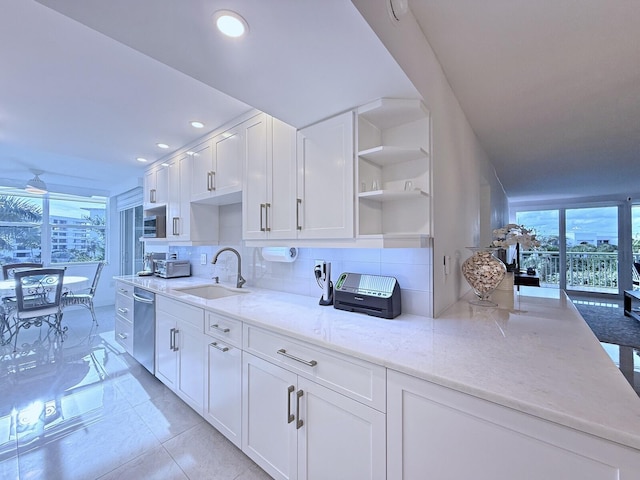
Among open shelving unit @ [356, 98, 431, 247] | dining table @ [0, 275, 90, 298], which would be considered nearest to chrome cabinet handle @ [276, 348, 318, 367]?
open shelving unit @ [356, 98, 431, 247]

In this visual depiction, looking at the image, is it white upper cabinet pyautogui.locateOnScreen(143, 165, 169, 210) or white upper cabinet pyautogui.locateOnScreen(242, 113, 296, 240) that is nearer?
white upper cabinet pyautogui.locateOnScreen(242, 113, 296, 240)

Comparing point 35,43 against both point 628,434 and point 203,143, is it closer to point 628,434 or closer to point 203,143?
point 203,143

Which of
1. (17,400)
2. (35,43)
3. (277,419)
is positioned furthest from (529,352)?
(17,400)

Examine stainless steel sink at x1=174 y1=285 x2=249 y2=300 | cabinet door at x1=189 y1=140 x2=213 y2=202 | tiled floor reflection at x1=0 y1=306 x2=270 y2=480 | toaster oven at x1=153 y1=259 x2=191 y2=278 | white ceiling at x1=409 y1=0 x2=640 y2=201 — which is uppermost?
white ceiling at x1=409 y1=0 x2=640 y2=201

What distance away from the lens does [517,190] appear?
5.65 m

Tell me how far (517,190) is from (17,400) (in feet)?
25.7

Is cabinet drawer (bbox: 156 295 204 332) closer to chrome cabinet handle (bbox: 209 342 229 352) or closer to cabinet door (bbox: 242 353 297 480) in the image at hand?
chrome cabinet handle (bbox: 209 342 229 352)

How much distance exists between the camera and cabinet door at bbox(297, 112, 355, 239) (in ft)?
4.96

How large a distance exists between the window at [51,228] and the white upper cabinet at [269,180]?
5510mm

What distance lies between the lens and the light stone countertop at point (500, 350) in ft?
2.32

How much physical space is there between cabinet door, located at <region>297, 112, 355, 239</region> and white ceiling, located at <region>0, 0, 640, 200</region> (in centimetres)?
12

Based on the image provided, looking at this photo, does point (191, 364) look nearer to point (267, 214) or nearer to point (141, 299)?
point (141, 299)

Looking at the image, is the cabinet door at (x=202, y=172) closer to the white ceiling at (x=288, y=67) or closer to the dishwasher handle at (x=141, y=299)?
the white ceiling at (x=288, y=67)

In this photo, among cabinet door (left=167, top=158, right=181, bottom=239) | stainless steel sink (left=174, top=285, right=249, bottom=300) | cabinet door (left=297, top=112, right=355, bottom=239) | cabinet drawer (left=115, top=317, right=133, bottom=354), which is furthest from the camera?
cabinet door (left=167, top=158, right=181, bottom=239)
